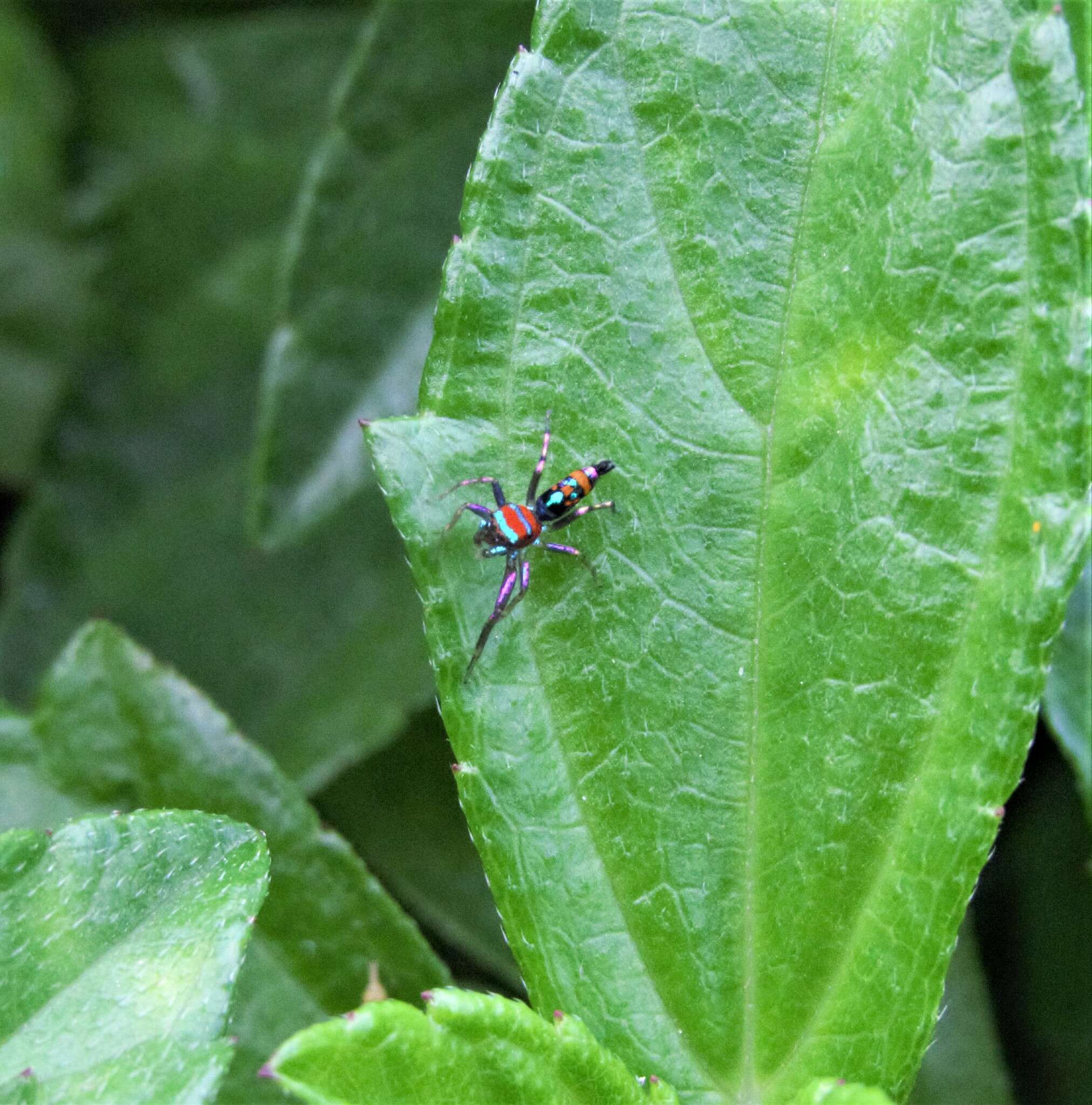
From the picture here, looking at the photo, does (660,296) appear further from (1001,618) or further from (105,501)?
(105,501)

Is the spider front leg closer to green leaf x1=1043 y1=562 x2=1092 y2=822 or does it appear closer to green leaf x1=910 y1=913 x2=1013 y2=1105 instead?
green leaf x1=1043 y1=562 x2=1092 y2=822

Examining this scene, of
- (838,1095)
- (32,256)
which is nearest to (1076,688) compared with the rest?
(838,1095)

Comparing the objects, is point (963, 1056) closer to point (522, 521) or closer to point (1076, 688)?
point (1076, 688)

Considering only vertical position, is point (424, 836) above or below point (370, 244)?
below

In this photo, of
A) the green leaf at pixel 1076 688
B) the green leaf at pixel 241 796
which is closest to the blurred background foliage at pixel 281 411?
the green leaf at pixel 1076 688

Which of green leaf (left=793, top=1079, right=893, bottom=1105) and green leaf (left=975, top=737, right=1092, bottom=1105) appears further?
green leaf (left=975, top=737, right=1092, bottom=1105)

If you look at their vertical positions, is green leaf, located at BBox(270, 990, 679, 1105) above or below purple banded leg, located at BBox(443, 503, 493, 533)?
below

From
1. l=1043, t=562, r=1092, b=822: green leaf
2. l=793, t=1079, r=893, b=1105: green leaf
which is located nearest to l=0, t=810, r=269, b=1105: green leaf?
l=793, t=1079, r=893, b=1105: green leaf
